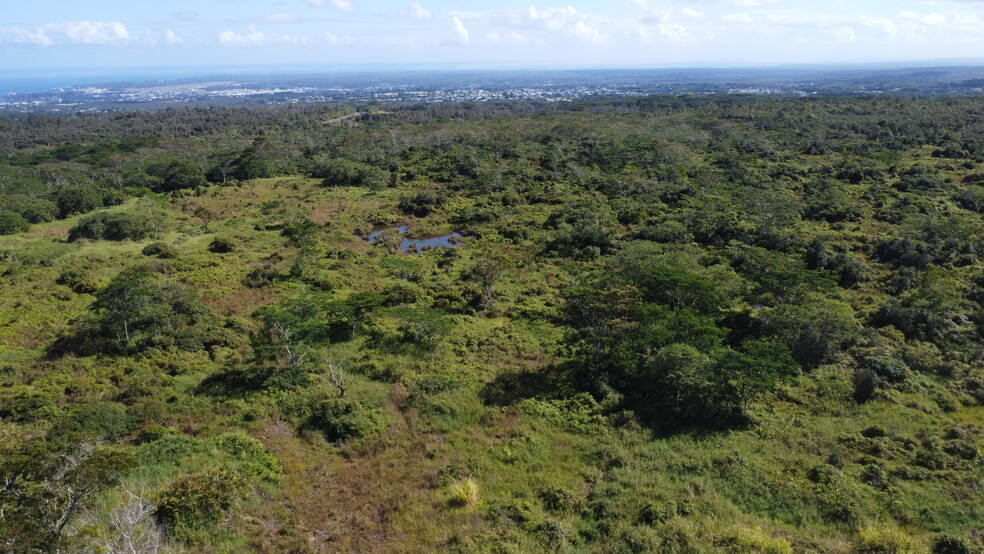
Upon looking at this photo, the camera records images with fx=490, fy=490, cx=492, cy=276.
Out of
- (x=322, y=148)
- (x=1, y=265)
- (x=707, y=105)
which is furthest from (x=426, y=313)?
(x=707, y=105)

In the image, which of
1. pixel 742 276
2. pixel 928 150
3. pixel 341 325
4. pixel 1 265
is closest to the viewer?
pixel 341 325

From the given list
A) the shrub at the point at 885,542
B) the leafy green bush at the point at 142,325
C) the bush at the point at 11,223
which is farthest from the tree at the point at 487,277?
the bush at the point at 11,223

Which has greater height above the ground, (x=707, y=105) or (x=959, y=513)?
(x=707, y=105)

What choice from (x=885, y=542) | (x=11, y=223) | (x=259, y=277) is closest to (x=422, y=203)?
(x=259, y=277)

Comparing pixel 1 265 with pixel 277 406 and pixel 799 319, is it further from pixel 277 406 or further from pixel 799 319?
pixel 799 319

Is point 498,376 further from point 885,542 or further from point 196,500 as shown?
point 885,542

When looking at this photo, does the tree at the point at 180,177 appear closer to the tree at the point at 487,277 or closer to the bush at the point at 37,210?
the bush at the point at 37,210
